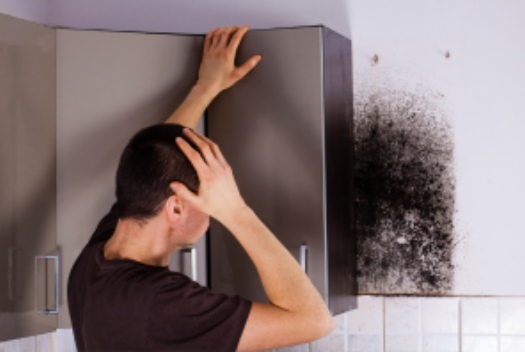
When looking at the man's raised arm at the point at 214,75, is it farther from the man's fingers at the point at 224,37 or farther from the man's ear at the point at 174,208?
the man's ear at the point at 174,208

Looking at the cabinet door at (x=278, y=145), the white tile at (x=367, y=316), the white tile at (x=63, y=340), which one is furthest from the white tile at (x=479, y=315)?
the white tile at (x=63, y=340)

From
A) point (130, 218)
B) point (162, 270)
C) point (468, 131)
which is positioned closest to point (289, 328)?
point (162, 270)

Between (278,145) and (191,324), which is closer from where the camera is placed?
(191,324)

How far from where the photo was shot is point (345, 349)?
142 cm

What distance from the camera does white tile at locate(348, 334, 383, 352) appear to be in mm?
1400

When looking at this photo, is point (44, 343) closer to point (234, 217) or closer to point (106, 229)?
point (106, 229)

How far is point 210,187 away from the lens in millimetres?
776

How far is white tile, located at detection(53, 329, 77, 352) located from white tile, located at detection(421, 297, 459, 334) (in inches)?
46.1

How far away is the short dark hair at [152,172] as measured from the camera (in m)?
0.79

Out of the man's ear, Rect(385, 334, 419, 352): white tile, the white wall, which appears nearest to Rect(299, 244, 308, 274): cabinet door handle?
the man's ear

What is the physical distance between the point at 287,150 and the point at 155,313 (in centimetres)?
55

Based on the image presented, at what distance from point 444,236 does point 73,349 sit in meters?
1.30

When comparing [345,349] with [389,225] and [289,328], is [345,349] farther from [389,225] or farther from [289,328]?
[289,328]

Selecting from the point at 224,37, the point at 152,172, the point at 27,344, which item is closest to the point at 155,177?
the point at 152,172
